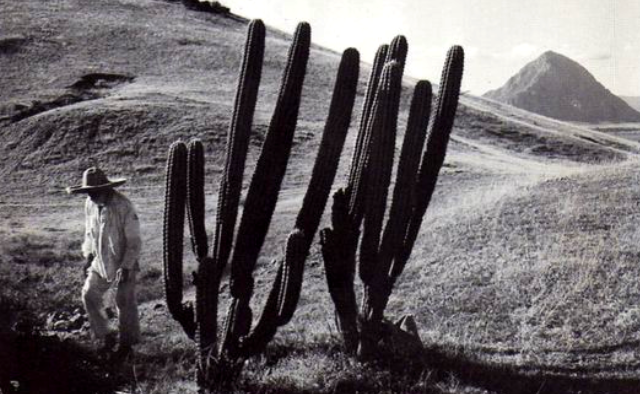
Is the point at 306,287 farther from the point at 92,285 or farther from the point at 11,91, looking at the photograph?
the point at 11,91

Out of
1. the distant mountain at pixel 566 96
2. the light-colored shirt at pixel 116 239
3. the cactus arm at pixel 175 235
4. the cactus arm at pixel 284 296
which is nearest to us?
the cactus arm at pixel 284 296

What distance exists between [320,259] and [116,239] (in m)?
6.03

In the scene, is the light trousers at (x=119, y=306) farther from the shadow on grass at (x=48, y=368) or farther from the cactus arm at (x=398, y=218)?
the cactus arm at (x=398, y=218)

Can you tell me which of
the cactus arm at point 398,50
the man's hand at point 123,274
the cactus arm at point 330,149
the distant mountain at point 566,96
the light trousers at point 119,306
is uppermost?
the distant mountain at point 566,96

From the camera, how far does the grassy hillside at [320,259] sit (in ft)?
23.7

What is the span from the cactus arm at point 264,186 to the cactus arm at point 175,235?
51 centimetres

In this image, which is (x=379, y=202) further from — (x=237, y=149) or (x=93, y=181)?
(x=93, y=181)

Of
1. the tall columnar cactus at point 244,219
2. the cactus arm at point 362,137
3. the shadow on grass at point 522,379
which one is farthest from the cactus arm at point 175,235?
the shadow on grass at point 522,379

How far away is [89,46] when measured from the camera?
39.2m

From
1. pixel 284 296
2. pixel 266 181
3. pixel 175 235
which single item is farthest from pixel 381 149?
pixel 175 235

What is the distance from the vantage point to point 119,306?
7.66m

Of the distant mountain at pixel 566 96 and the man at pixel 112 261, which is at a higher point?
the distant mountain at pixel 566 96

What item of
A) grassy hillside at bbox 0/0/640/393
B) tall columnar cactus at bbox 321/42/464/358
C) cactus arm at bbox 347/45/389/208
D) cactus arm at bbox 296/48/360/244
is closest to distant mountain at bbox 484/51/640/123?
grassy hillside at bbox 0/0/640/393

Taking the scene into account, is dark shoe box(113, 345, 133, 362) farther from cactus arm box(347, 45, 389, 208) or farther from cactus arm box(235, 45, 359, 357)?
cactus arm box(347, 45, 389, 208)
